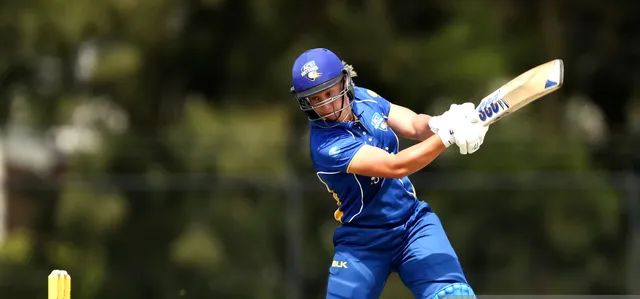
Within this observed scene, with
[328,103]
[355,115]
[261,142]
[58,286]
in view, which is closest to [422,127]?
[355,115]

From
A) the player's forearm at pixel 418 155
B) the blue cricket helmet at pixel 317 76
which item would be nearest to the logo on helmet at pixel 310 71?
the blue cricket helmet at pixel 317 76

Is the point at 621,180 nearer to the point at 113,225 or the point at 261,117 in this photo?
the point at 261,117

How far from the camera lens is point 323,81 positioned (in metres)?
5.66

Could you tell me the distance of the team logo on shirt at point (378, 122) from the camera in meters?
5.96

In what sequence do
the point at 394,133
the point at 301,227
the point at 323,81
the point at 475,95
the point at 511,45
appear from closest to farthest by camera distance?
the point at 323,81 → the point at 394,133 → the point at 301,227 → the point at 475,95 → the point at 511,45

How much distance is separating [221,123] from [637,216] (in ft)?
19.8

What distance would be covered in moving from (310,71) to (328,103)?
203 millimetres

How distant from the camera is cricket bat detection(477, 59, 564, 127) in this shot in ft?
16.8

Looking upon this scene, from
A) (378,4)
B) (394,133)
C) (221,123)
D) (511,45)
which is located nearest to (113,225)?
(221,123)

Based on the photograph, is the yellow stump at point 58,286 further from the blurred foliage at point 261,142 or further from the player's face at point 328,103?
the blurred foliage at point 261,142

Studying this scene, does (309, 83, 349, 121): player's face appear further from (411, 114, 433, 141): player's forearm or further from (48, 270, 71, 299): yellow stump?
(48, 270, 71, 299): yellow stump

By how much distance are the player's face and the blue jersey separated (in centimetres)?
12

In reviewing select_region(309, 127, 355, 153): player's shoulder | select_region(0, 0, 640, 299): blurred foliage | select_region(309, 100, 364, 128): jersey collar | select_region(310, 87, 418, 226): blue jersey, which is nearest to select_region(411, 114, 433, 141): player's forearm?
select_region(310, 87, 418, 226): blue jersey

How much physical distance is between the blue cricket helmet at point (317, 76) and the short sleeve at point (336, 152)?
0.49ft
